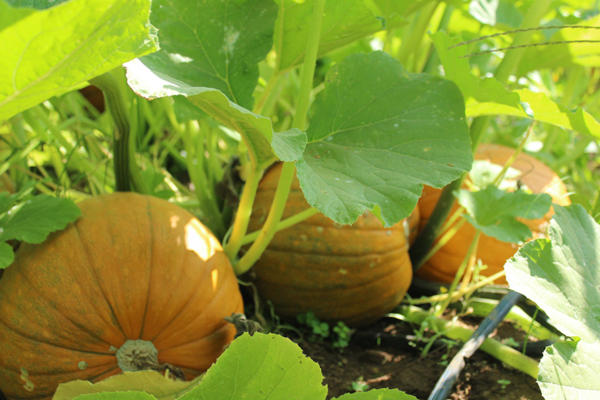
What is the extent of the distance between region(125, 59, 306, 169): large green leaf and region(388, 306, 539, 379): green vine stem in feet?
1.97

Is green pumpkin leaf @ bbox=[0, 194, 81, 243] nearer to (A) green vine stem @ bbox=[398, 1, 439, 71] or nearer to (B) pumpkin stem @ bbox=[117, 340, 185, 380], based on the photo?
(B) pumpkin stem @ bbox=[117, 340, 185, 380]

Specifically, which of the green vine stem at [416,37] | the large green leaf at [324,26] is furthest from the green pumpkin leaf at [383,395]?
the green vine stem at [416,37]

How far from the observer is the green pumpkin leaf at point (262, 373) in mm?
547

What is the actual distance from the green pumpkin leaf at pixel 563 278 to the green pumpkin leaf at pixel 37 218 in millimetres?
736

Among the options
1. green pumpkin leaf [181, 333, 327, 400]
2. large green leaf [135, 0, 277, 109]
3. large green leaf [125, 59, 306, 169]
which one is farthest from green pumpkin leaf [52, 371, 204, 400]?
large green leaf [135, 0, 277, 109]

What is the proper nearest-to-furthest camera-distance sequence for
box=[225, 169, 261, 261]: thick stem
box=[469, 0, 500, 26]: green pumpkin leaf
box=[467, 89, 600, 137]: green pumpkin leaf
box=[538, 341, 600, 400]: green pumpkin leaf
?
box=[538, 341, 600, 400]: green pumpkin leaf < box=[467, 89, 600, 137]: green pumpkin leaf < box=[225, 169, 261, 261]: thick stem < box=[469, 0, 500, 26]: green pumpkin leaf

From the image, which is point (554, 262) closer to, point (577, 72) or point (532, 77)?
point (577, 72)

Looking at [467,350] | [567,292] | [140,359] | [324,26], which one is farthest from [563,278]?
[140,359]

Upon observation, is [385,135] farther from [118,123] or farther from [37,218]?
[37,218]

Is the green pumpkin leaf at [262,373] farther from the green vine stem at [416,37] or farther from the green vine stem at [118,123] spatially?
the green vine stem at [416,37]

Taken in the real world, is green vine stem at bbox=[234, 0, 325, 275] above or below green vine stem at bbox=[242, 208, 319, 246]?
above

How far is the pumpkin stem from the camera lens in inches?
31.4

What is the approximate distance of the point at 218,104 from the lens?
0.67 metres

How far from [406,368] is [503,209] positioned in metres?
0.42
